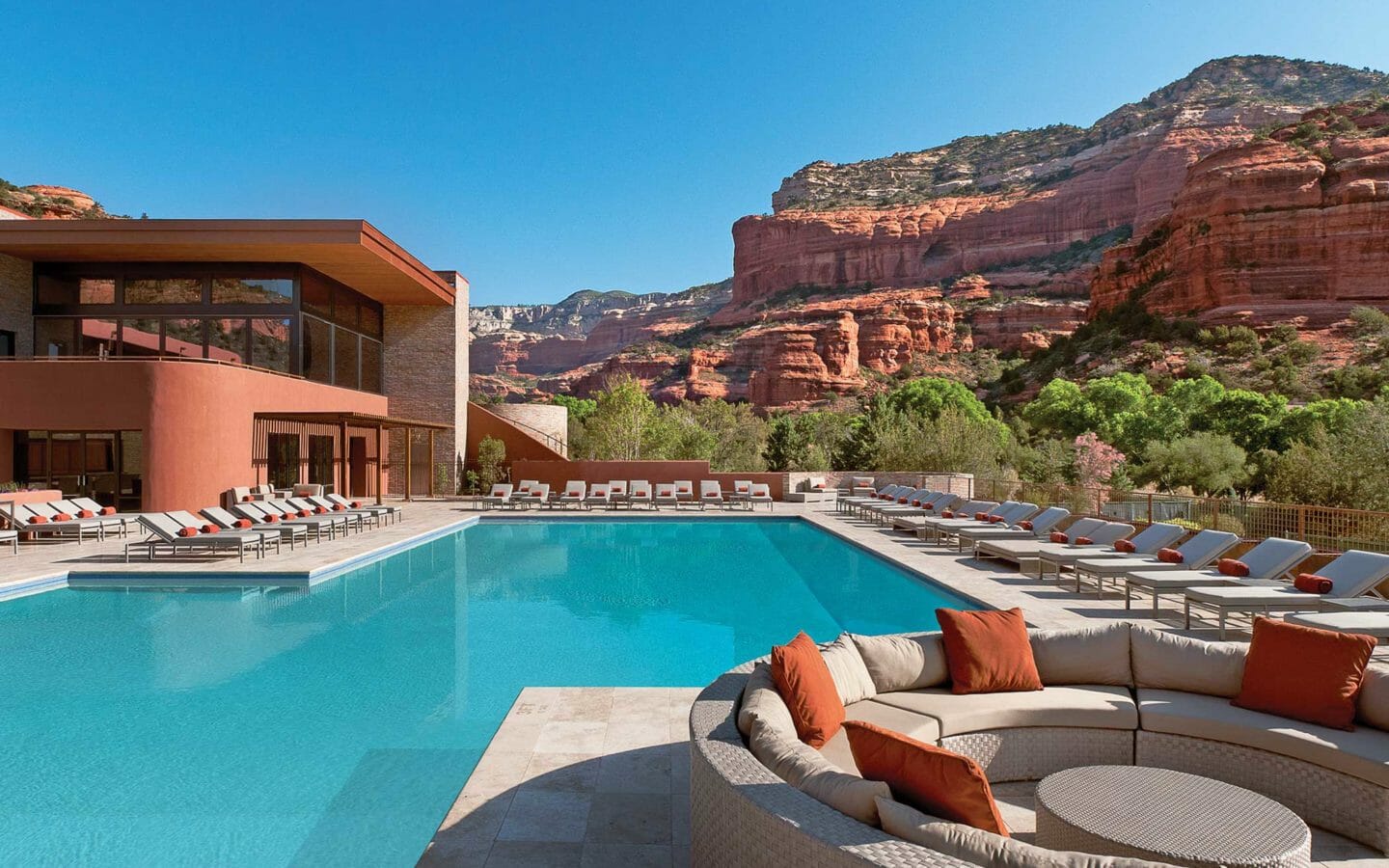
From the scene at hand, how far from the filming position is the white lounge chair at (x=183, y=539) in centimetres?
1034

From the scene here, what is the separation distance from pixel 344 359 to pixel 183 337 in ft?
12.0

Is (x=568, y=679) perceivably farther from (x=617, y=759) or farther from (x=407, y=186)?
(x=407, y=186)

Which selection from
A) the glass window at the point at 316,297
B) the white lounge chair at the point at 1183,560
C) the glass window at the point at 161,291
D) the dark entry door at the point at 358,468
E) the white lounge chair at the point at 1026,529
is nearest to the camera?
the white lounge chair at the point at 1183,560

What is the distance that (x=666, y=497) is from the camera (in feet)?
63.4

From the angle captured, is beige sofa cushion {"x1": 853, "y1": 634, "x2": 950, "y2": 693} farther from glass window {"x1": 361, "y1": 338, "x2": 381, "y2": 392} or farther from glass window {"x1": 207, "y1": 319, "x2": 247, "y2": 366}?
glass window {"x1": 361, "y1": 338, "x2": 381, "y2": 392}

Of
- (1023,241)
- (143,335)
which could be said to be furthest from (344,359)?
(1023,241)

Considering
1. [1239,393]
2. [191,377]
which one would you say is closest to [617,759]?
[191,377]

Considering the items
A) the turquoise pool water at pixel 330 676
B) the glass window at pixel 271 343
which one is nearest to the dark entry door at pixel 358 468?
the glass window at pixel 271 343

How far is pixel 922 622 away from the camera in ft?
25.7

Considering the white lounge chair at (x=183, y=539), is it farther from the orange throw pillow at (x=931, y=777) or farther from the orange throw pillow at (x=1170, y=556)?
the orange throw pillow at (x=1170, y=556)

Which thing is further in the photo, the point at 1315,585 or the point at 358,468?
the point at 358,468

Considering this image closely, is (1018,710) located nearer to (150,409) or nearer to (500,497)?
(150,409)

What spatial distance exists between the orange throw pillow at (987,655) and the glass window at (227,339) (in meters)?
18.0

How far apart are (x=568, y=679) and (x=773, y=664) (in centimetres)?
300
